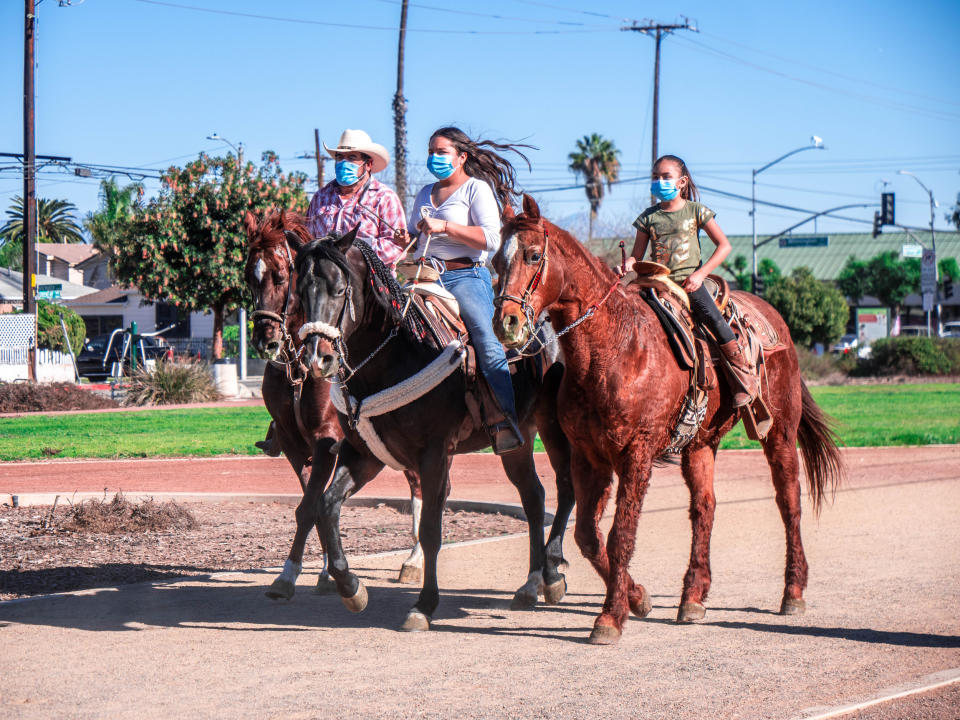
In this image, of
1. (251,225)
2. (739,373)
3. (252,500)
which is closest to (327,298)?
(251,225)

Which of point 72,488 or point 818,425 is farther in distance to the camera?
point 72,488

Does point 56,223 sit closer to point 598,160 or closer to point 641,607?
point 598,160

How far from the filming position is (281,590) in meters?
7.29

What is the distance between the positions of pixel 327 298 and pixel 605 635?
8.18 feet

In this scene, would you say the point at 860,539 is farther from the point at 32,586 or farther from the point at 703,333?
the point at 32,586

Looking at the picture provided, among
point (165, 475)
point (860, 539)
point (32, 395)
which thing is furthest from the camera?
point (32, 395)

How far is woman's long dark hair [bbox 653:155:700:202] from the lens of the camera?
7426 mm

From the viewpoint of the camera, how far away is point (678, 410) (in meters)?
6.86

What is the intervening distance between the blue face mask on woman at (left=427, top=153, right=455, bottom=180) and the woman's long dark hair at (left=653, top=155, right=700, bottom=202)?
1.41 metres

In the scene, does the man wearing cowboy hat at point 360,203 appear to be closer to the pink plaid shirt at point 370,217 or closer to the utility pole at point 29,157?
the pink plaid shirt at point 370,217

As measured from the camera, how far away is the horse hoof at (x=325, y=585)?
7.91 m

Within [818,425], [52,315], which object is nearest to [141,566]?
[818,425]

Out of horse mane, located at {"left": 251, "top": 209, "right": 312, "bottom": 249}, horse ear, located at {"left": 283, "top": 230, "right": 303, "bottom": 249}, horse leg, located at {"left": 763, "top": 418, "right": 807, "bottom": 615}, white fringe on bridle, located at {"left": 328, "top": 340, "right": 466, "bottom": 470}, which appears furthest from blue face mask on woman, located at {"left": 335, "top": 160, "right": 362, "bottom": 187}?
horse leg, located at {"left": 763, "top": 418, "right": 807, "bottom": 615}

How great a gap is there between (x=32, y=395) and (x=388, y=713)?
78.8ft
